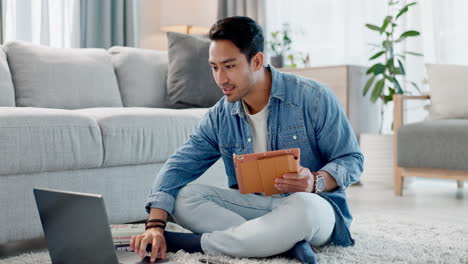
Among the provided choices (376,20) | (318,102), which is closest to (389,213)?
(318,102)

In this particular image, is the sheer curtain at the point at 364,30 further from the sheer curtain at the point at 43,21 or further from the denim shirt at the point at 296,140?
the denim shirt at the point at 296,140

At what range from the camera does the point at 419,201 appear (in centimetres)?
319

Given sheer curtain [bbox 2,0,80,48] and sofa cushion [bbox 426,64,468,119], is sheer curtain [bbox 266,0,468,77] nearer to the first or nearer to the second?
sofa cushion [bbox 426,64,468,119]

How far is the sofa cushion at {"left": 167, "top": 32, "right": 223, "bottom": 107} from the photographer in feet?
10.3

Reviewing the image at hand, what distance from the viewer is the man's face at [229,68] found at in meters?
1.66

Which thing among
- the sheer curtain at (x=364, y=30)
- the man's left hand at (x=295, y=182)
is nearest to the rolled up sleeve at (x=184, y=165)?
the man's left hand at (x=295, y=182)

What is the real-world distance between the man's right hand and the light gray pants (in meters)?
0.13

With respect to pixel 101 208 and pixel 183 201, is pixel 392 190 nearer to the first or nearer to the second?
pixel 183 201

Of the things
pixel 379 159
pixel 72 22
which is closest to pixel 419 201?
pixel 379 159

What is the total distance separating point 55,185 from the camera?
79.7 inches

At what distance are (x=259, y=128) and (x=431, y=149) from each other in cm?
171

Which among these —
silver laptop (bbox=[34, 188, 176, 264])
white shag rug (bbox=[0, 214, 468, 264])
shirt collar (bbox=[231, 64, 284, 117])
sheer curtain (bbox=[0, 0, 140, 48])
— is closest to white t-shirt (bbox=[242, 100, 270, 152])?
shirt collar (bbox=[231, 64, 284, 117])

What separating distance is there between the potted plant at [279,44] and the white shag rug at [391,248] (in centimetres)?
239

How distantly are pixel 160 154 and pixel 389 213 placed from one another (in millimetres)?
1145
